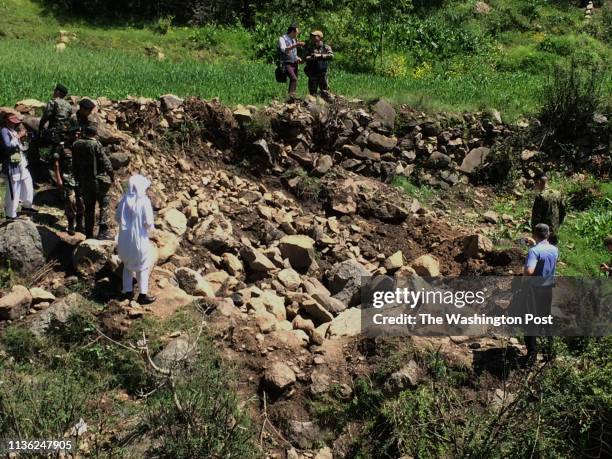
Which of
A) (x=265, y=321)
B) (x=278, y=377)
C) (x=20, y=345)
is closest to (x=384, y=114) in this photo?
(x=265, y=321)

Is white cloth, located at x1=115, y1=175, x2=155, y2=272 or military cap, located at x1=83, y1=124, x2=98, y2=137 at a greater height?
military cap, located at x1=83, y1=124, x2=98, y2=137

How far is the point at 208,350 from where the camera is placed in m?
6.46

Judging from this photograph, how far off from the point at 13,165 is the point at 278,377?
3.88 m

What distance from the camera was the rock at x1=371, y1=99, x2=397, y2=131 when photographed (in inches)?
480

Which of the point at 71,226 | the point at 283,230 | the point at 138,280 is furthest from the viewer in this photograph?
the point at 283,230

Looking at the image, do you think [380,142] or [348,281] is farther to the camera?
[380,142]

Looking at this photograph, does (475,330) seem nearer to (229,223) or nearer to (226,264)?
(226,264)

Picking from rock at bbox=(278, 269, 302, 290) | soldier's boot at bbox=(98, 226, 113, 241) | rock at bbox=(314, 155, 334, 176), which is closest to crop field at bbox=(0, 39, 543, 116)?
rock at bbox=(314, 155, 334, 176)

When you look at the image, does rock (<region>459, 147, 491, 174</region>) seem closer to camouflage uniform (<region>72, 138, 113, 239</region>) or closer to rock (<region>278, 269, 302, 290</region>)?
rock (<region>278, 269, 302, 290</region>)

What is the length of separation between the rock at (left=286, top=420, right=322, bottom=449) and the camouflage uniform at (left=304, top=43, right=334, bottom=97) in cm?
709

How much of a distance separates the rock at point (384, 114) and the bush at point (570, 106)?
3245 mm

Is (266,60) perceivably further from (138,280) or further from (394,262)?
(138,280)

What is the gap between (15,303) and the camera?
21.9 feet

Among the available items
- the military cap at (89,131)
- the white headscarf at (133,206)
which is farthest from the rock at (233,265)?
the military cap at (89,131)
